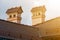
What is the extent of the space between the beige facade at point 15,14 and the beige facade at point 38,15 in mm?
295

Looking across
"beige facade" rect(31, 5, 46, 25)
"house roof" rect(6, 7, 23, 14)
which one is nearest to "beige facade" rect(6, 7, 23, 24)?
"house roof" rect(6, 7, 23, 14)

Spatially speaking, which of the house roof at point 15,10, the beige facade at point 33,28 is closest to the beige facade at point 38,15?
the beige facade at point 33,28

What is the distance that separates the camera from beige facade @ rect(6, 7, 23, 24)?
4.12 meters

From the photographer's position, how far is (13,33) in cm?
324

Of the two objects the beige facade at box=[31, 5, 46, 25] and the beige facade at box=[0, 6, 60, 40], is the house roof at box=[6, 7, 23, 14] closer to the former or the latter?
the beige facade at box=[0, 6, 60, 40]

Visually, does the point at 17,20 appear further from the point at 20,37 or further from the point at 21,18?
the point at 20,37

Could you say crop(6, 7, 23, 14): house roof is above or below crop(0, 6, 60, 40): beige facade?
above

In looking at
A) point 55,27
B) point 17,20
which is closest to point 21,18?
point 17,20

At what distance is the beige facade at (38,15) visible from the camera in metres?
4.12

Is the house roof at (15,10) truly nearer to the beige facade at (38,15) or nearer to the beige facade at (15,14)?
the beige facade at (15,14)

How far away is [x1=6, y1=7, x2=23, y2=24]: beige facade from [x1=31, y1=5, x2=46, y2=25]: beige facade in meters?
0.29

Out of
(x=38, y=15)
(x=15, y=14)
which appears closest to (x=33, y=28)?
(x=38, y=15)

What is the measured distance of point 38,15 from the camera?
4180mm

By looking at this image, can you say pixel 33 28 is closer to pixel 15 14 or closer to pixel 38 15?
pixel 38 15
